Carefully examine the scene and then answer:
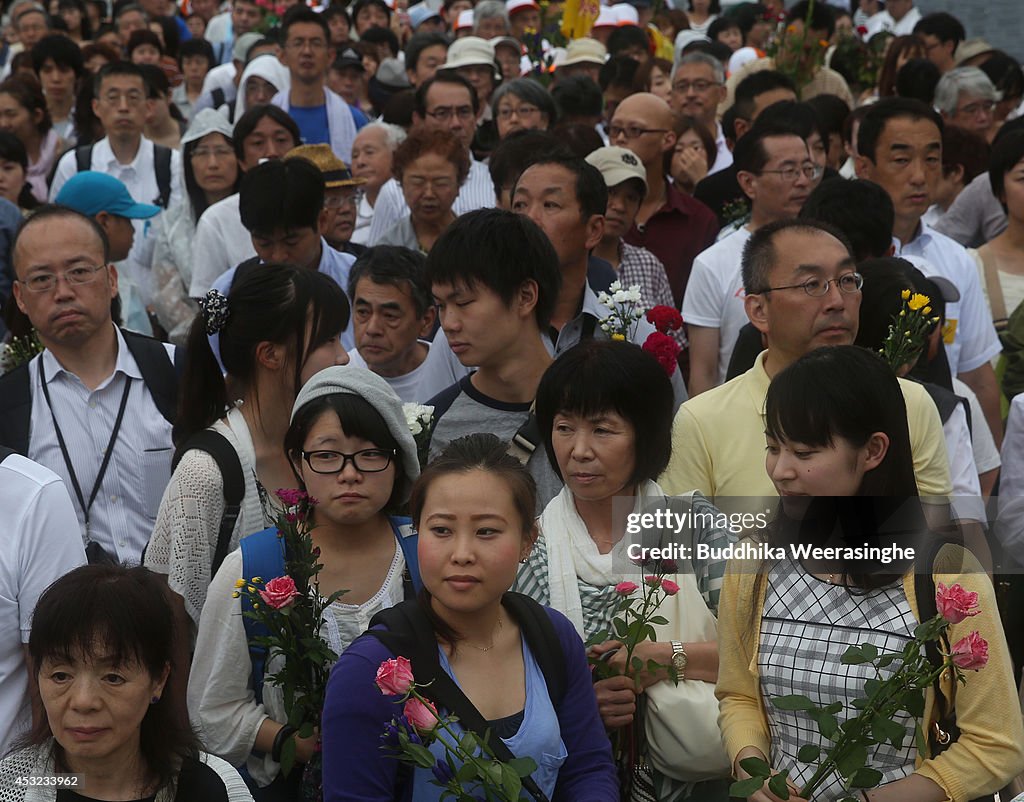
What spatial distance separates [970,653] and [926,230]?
153 inches

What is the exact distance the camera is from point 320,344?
14.4 ft

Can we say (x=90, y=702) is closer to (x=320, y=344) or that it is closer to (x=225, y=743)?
(x=225, y=743)

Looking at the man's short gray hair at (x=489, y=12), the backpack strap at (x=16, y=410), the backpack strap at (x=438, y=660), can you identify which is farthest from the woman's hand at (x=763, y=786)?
the man's short gray hair at (x=489, y=12)

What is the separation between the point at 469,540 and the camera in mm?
3129

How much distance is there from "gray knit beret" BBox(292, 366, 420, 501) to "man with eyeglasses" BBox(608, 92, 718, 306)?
11.2 ft

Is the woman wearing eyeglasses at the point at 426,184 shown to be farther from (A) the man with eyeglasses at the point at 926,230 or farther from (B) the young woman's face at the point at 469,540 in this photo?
(B) the young woman's face at the point at 469,540

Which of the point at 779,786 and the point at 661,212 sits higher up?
the point at 661,212

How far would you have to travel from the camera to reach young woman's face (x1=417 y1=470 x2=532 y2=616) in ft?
10.1

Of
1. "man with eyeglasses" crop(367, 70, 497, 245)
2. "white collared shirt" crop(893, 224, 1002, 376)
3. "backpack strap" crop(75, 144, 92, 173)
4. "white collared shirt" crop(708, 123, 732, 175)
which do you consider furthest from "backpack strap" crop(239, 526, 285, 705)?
"white collared shirt" crop(708, 123, 732, 175)

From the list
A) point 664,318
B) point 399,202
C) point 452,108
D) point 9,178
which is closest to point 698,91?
point 452,108

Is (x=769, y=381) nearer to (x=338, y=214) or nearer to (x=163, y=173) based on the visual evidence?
(x=338, y=214)

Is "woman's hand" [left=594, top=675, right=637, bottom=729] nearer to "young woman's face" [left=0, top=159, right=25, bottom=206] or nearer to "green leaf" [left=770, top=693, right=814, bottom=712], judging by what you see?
"green leaf" [left=770, top=693, right=814, bottom=712]

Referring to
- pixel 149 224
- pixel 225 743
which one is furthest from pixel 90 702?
pixel 149 224

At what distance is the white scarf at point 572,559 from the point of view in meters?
3.55
